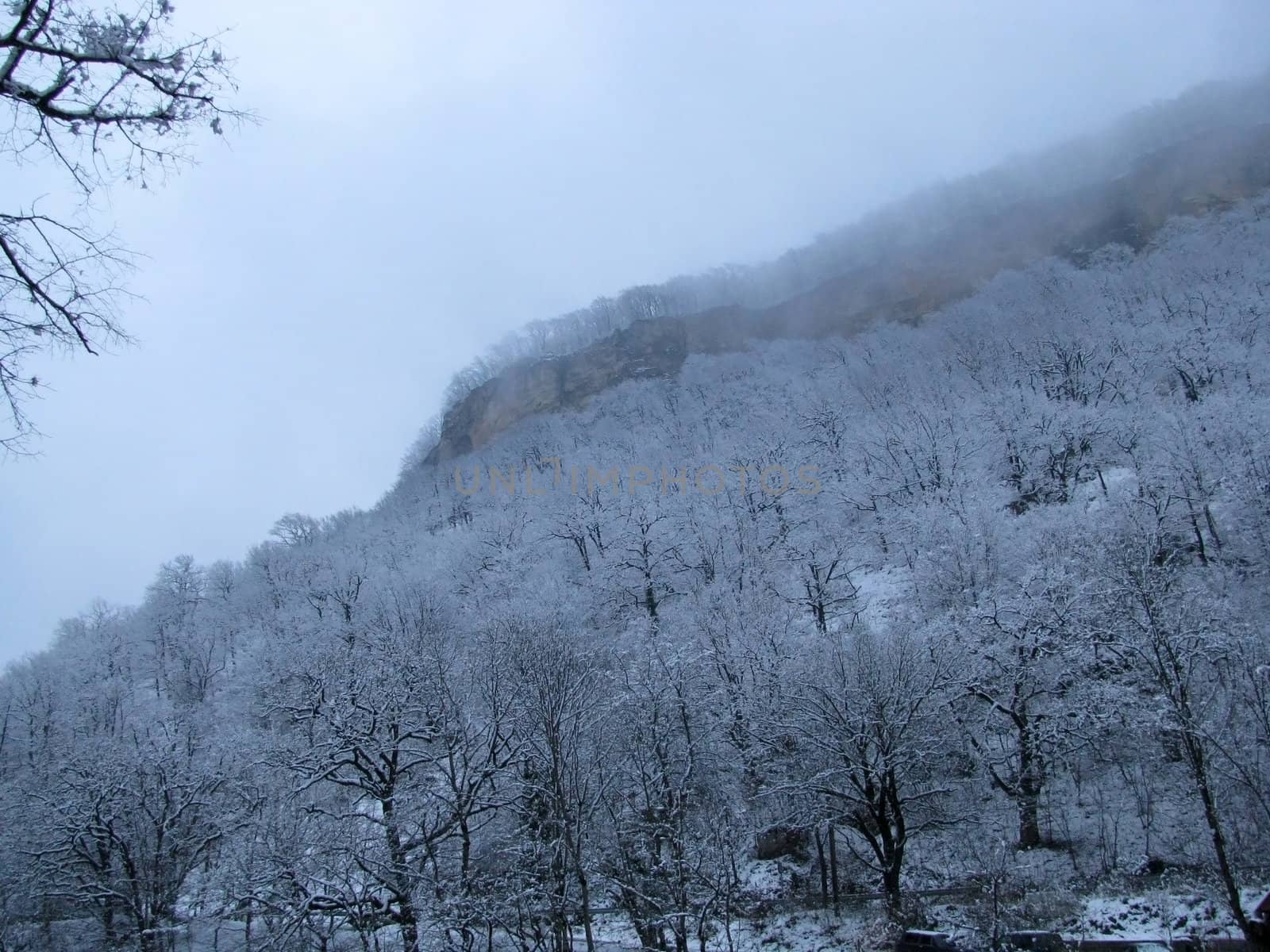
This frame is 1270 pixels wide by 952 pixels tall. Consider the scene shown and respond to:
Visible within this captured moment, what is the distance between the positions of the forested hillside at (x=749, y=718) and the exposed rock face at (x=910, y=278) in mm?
Answer: 58737

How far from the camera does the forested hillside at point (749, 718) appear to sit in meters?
16.0

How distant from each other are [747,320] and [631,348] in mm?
21656

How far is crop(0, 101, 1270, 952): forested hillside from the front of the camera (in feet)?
52.5

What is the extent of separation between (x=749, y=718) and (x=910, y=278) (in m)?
106

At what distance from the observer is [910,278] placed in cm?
11212

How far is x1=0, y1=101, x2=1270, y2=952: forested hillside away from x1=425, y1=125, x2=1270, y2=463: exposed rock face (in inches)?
2312

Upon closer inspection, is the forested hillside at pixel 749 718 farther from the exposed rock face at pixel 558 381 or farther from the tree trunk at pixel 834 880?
the exposed rock face at pixel 558 381

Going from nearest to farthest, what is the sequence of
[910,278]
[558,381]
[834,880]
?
[834,880]
[910,278]
[558,381]

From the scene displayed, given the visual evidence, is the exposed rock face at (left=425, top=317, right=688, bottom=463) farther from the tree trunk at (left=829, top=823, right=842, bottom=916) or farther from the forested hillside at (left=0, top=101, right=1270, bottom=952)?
the tree trunk at (left=829, top=823, right=842, bottom=916)
